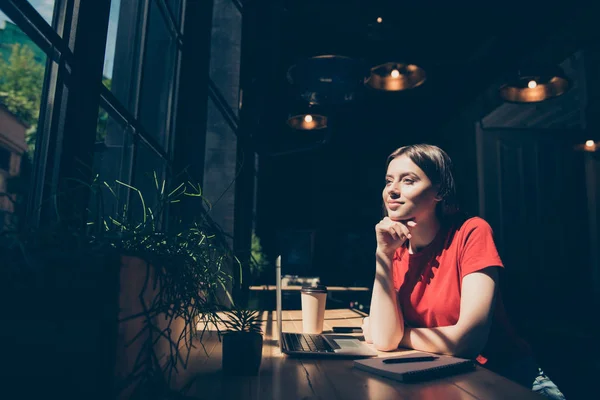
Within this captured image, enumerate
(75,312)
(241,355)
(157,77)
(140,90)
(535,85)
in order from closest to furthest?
(75,312) < (241,355) < (140,90) < (157,77) < (535,85)

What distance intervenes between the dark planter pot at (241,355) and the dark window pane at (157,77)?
131 centimetres

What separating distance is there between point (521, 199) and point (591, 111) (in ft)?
4.14

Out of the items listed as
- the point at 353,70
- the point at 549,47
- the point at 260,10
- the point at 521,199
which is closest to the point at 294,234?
the point at 260,10

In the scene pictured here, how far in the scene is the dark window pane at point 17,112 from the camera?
3.00 ft

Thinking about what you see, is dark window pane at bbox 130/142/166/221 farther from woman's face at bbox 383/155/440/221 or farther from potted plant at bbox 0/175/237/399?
potted plant at bbox 0/175/237/399

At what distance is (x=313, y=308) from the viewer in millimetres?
1562

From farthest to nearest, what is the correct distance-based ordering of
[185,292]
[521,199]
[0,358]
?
1. [521,199]
2. [185,292]
3. [0,358]

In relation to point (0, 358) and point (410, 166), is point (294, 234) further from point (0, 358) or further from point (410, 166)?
point (0, 358)

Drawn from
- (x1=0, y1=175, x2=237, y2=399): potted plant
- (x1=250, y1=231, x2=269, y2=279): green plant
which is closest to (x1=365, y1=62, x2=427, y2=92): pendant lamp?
(x1=250, y1=231, x2=269, y2=279): green plant

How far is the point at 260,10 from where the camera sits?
142 inches

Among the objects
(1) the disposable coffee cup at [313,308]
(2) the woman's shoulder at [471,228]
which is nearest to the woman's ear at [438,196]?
(2) the woman's shoulder at [471,228]

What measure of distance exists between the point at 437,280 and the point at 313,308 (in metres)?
0.45

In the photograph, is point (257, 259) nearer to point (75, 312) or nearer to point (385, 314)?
point (385, 314)

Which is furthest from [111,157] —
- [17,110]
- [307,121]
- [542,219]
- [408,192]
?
[542,219]
